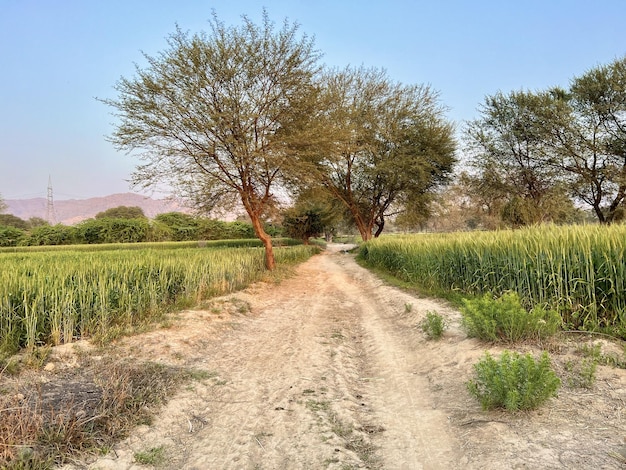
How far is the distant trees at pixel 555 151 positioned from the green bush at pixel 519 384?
20.9 meters

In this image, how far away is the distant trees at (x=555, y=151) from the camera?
60.7 feet

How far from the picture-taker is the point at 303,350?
5.29 m

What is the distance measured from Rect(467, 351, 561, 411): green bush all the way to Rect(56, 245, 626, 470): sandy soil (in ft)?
0.36

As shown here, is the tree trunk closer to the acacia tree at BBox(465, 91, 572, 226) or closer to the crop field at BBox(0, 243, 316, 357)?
the crop field at BBox(0, 243, 316, 357)

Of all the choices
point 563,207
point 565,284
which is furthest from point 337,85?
point 565,284

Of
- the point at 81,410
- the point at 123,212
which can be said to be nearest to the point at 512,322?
the point at 81,410

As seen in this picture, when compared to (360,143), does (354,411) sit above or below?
below

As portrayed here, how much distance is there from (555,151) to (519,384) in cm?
2208

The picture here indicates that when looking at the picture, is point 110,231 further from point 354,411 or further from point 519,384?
point 519,384

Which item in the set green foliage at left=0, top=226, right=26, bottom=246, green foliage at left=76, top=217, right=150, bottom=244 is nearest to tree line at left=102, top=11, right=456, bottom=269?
green foliage at left=76, top=217, right=150, bottom=244

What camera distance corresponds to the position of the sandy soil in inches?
98.0

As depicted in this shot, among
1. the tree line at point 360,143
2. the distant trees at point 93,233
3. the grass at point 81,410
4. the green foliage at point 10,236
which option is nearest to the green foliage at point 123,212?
the distant trees at point 93,233

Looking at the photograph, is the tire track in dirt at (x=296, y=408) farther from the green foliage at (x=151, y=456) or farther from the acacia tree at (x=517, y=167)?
the acacia tree at (x=517, y=167)

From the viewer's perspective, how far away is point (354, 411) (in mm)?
3369
